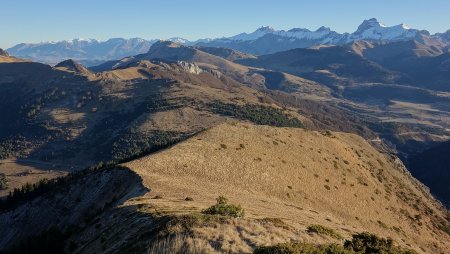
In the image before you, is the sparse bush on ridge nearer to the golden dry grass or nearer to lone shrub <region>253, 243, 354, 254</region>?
lone shrub <region>253, 243, 354, 254</region>

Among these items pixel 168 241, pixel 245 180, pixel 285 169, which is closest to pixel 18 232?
pixel 245 180

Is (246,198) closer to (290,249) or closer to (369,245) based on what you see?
(369,245)

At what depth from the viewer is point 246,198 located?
7169 cm

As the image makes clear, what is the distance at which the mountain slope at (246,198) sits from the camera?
40.8m

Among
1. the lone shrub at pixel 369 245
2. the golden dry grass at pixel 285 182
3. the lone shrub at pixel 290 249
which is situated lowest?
the golden dry grass at pixel 285 182

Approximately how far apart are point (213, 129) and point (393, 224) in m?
47.1

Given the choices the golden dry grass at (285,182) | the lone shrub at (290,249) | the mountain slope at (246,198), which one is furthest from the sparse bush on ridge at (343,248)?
the golden dry grass at (285,182)

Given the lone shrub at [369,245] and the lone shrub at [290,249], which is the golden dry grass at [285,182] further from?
the lone shrub at [290,249]

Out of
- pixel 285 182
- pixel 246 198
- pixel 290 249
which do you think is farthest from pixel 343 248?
pixel 285 182

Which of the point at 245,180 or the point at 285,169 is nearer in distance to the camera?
the point at 245,180

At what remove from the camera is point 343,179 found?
99562 millimetres

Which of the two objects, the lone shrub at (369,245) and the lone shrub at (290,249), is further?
the lone shrub at (369,245)

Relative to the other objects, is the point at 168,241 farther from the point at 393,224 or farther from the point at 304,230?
the point at 393,224

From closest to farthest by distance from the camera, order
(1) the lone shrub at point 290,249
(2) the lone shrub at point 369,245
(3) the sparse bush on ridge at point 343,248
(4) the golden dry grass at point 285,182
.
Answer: (1) the lone shrub at point 290,249, (3) the sparse bush on ridge at point 343,248, (2) the lone shrub at point 369,245, (4) the golden dry grass at point 285,182
